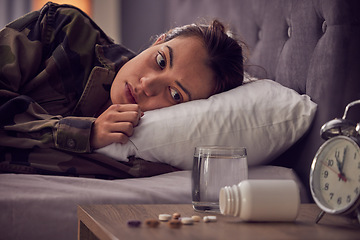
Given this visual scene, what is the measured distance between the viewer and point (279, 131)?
107 centimetres

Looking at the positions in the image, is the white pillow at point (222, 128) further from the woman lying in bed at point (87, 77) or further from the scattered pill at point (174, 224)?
the scattered pill at point (174, 224)

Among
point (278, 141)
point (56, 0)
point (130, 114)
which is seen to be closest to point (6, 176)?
point (130, 114)

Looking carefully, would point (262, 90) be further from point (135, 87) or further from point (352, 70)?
point (135, 87)

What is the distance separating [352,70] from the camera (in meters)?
1.00

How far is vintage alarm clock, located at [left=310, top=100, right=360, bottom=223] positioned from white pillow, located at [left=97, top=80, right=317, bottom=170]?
13.6 inches

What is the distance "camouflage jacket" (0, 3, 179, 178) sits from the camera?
104 centimetres

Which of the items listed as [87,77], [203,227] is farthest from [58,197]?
[87,77]

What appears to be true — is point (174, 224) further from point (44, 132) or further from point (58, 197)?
point (44, 132)

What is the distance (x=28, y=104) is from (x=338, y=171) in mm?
730

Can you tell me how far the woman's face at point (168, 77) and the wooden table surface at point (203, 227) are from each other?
19.6 inches

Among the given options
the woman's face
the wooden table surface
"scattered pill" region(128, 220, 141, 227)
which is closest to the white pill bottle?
the wooden table surface

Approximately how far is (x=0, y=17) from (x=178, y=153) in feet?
7.90

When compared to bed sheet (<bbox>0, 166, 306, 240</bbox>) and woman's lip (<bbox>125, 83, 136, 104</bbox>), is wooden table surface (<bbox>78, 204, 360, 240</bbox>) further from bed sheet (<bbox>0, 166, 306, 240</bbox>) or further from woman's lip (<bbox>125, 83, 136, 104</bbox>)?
woman's lip (<bbox>125, 83, 136, 104</bbox>)

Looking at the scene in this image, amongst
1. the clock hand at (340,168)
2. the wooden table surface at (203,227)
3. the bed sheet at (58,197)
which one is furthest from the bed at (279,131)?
the clock hand at (340,168)
